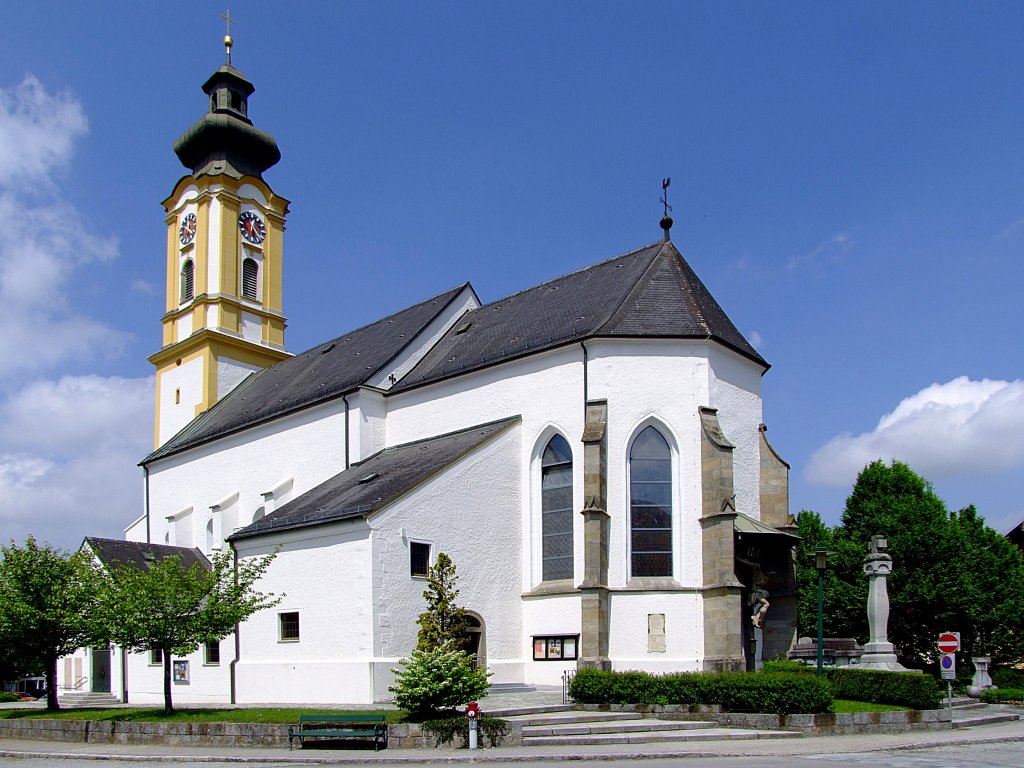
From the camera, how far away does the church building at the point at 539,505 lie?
24.7 m

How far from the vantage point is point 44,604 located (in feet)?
83.7

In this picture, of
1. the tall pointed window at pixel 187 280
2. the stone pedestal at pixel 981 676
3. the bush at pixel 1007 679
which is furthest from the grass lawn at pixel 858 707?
the tall pointed window at pixel 187 280

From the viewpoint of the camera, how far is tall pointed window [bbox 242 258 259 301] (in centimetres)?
4462

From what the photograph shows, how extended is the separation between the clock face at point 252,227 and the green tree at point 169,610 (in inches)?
960

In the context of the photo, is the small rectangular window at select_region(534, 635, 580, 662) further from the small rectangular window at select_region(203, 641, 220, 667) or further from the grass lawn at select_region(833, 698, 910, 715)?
the small rectangular window at select_region(203, 641, 220, 667)

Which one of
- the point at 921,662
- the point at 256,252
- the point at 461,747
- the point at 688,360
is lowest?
the point at 921,662

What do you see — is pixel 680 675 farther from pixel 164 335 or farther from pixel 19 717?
pixel 164 335

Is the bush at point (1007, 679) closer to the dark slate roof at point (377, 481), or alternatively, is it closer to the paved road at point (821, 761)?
the paved road at point (821, 761)

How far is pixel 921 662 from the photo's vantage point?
124 feet

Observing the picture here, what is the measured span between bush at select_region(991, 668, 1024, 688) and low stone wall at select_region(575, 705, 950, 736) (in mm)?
18148

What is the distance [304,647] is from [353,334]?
17287 mm

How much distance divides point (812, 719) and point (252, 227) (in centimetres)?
3355

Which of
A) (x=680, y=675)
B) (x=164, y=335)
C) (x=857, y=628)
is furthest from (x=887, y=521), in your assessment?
(x=164, y=335)

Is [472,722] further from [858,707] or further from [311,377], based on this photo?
[311,377]
